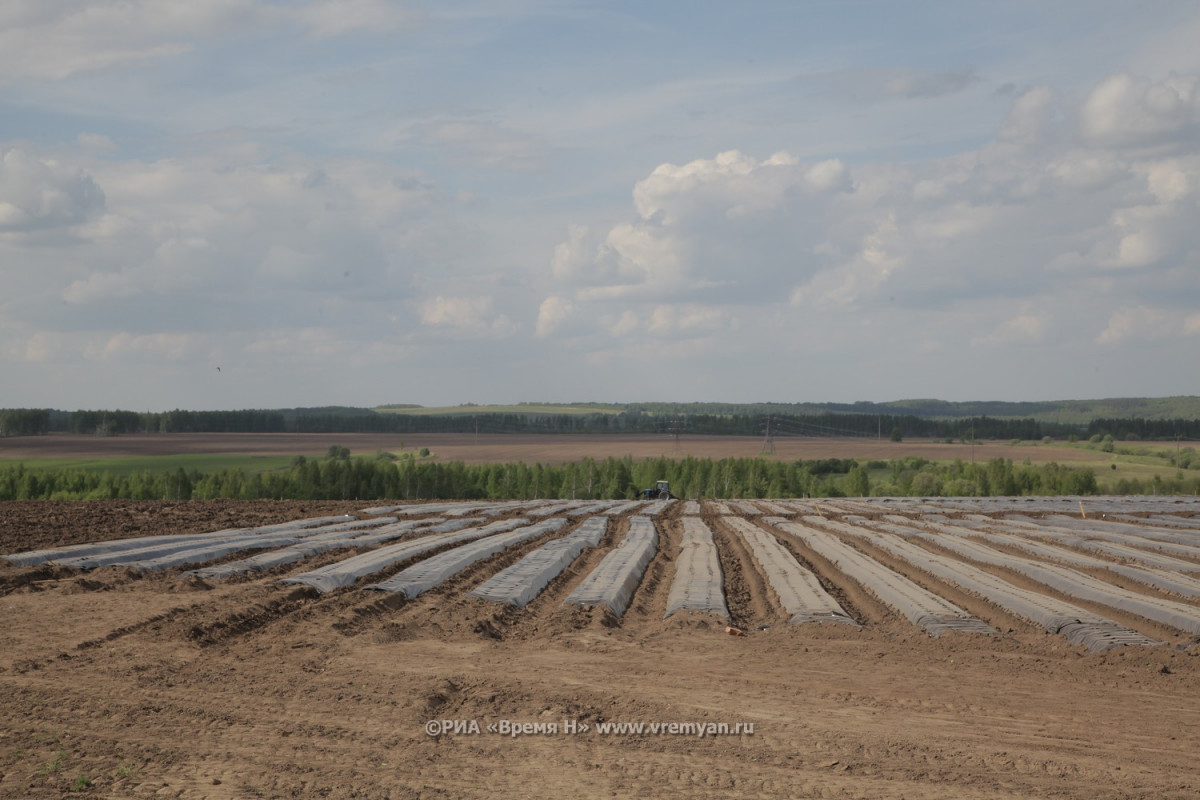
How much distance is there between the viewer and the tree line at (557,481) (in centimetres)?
7650

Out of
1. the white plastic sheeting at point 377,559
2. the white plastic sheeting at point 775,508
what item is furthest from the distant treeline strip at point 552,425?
the white plastic sheeting at point 377,559

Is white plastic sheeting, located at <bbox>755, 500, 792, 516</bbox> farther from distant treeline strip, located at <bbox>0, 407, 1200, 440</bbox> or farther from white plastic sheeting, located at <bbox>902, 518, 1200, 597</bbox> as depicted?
distant treeline strip, located at <bbox>0, 407, 1200, 440</bbox>

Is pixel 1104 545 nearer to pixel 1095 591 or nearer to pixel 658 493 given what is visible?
pixel 1095 591

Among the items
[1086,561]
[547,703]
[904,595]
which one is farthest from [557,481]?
[547,703]

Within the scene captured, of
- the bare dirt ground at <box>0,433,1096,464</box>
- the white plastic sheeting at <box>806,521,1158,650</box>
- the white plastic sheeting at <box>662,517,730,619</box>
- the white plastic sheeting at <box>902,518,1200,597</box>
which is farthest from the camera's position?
the bare dirt ground at <box>0,433,1096,464</box>

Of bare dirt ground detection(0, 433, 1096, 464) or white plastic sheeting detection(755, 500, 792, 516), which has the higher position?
bare dirt ground detection(0, 433, 1096, 464)

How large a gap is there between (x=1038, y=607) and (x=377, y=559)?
524 inches

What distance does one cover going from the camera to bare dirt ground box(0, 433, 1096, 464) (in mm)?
84188

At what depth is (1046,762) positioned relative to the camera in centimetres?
835

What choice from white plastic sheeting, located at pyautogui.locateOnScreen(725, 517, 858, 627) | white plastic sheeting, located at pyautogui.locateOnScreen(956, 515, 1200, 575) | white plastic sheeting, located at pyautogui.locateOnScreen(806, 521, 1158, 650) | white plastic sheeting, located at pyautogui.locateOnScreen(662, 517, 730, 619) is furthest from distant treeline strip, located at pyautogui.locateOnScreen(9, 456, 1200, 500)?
white plastic sheeting, located at pyautogui.locateOnScreen(806, 521, 1158, 650)

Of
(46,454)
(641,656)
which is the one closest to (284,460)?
(46,454)

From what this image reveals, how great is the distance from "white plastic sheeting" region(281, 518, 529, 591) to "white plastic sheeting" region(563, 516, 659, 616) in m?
4.45

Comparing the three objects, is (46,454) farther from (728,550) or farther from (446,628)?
→ (446,628)

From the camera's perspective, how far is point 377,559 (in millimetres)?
20516
